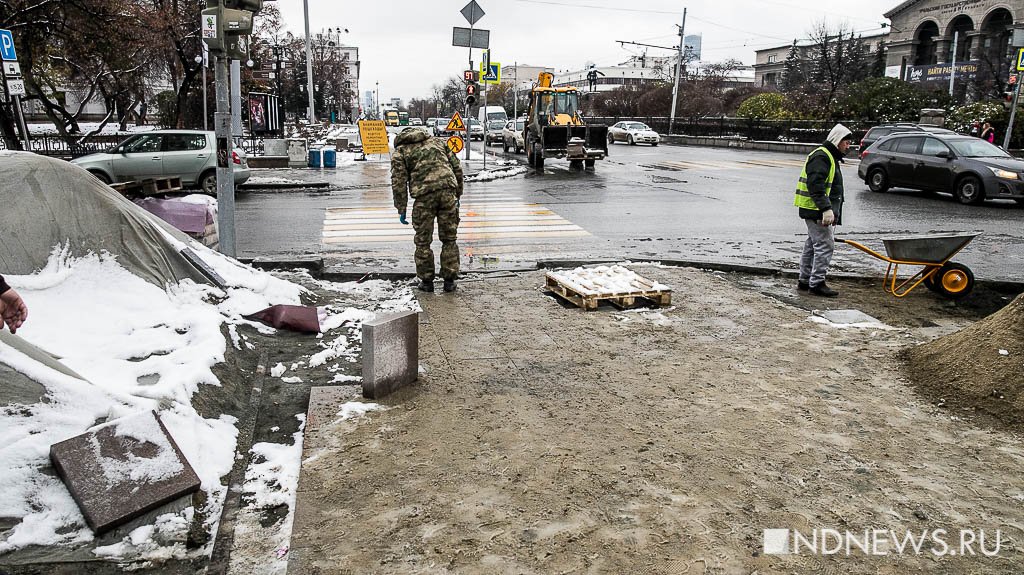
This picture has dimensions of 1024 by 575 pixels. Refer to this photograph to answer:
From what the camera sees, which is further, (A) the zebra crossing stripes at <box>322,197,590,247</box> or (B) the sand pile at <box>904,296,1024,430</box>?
(A) the zebra crossing stripes at <box>322,197,590,247</box>

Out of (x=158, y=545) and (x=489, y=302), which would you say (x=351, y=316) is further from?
(x=158, y=545)

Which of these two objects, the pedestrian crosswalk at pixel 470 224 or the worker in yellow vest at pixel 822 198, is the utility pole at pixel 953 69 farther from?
the worker in yellow vest at pixel 822 198

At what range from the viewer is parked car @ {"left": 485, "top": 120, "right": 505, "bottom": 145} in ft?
139

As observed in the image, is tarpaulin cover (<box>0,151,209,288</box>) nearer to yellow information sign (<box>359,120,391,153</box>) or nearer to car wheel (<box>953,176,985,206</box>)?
car wheel (<box>953,176,985,206</box>)

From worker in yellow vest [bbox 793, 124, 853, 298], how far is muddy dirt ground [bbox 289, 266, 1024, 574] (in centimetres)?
173

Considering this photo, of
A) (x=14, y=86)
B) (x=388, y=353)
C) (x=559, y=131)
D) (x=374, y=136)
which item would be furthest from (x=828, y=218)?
(x=374, y=136)

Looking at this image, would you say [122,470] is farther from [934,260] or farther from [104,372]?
[934,260]

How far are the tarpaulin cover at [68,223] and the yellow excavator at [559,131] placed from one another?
19695 millimetres

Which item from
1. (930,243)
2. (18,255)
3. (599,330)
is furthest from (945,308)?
(18,255)

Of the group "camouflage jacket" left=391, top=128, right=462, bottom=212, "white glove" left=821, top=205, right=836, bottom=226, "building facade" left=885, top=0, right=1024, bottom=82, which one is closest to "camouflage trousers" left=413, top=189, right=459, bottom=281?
"camouflage jacket" left=391, top=128, right=462, bottom=212

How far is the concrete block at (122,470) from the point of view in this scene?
3229 mm

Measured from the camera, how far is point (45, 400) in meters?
3.66

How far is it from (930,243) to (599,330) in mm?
3964

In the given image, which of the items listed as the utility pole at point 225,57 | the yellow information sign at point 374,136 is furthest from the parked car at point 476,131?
the utility pole at point 225,57
